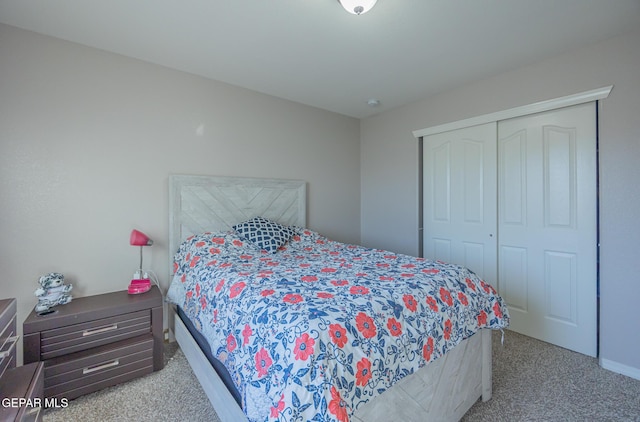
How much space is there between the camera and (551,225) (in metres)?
2.48

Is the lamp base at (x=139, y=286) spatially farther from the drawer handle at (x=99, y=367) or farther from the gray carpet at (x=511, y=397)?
the gray carpet at (x=511, y=397)

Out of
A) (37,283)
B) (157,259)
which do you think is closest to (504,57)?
(157,259)

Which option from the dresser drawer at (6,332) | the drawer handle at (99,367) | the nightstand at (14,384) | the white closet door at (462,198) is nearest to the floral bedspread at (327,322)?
the drawer handle at (99,367)

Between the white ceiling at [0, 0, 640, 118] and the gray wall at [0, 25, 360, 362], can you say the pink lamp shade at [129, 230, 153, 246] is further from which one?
the white ceiling at [0, 0, 640, 118]

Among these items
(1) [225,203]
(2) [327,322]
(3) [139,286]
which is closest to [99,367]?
(3) [139,286]

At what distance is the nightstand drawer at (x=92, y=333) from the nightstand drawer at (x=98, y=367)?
0.13ft

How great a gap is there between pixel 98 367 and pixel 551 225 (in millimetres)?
3641

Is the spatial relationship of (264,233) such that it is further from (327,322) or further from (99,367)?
(327,322)

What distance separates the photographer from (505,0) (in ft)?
5.59

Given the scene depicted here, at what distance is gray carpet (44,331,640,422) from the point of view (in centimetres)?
163

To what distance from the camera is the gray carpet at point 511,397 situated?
5.35ft

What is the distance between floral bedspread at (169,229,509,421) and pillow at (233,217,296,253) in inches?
16.1

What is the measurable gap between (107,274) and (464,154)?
3.53 m

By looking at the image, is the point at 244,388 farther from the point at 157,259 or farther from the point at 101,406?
the point at 157,259
